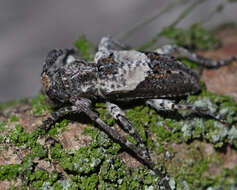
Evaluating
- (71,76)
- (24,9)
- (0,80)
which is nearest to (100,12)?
(24,9)

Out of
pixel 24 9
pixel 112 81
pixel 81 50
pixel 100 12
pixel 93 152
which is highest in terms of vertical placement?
pixel 24 9

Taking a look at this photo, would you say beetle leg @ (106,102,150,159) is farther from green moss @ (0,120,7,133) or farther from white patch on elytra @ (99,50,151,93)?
green moss @ (0,120,7,133)

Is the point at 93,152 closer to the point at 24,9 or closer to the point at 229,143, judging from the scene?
the point at 229,143

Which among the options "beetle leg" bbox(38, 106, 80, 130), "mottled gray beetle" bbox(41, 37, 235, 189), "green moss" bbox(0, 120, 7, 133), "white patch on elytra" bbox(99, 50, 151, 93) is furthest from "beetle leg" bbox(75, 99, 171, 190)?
"green moss" bbox(0, 120, 7, 133)

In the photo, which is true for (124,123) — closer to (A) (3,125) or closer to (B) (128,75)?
(B) (128,75)

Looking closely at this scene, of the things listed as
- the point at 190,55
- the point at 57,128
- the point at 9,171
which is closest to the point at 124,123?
the point at 57,128

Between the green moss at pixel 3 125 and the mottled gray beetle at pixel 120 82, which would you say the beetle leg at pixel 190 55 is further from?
the green moss at pixel 3 125

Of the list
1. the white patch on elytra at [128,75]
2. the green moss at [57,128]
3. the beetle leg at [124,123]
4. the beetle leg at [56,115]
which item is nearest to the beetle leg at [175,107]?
the white patch on elytra at [128,75]
